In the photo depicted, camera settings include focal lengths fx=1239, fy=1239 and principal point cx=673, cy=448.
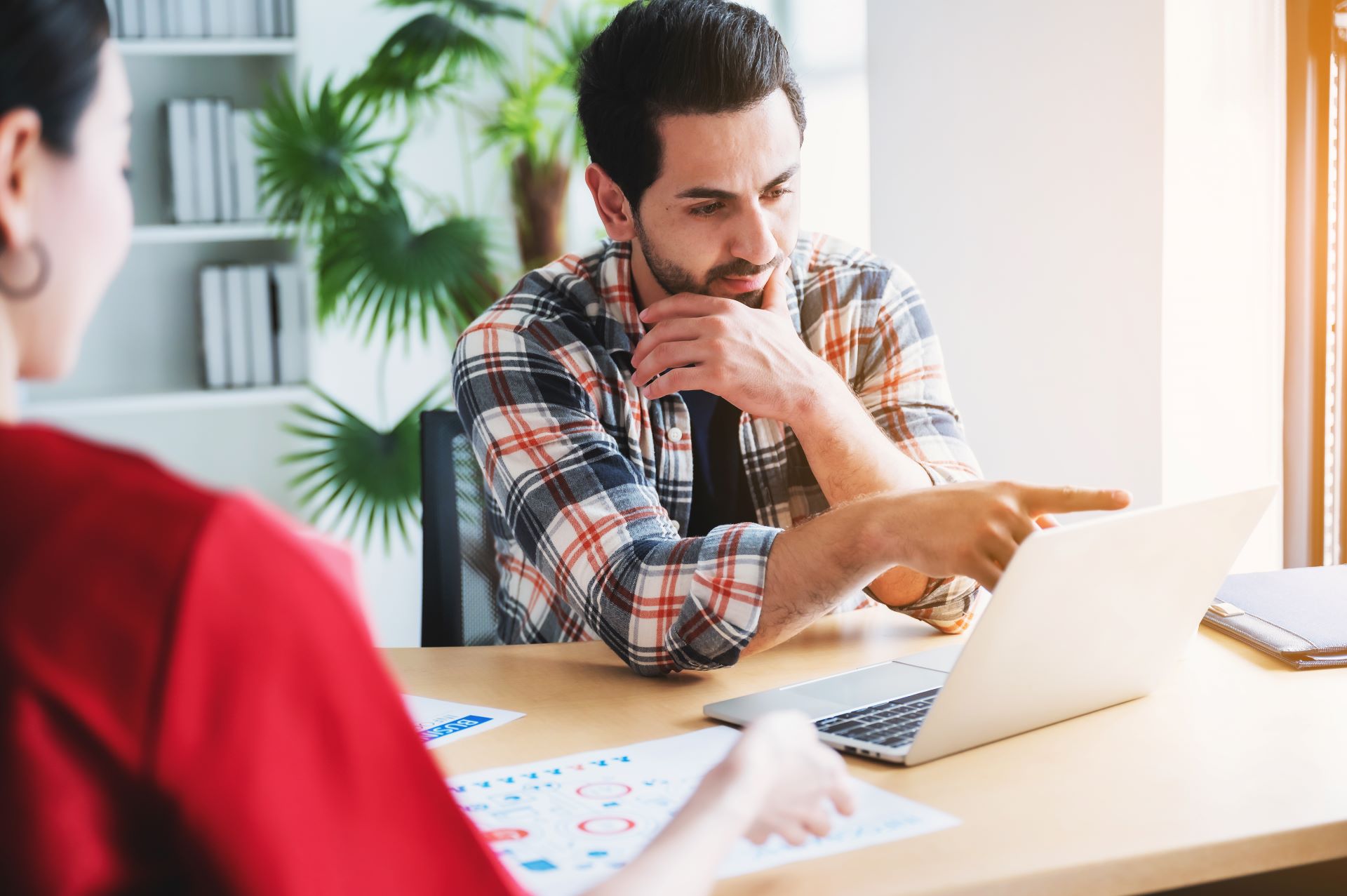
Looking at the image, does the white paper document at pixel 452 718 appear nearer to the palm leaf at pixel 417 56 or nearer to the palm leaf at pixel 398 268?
the palm leaf at pixel 398 268

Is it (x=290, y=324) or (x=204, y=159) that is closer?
(x=204, y=159)

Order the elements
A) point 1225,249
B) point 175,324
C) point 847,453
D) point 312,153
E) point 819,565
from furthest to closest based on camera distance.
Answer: point 175,324 < point 312,153 < point 1225,249 < point 847,453 < point 819,565

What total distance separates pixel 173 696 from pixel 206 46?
2.90 metres

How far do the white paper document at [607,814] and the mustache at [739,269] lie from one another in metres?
0.69

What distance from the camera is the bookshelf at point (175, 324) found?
3.00 metres

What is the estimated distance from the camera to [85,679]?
1.38 feet

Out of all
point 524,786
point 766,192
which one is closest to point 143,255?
point 766,192

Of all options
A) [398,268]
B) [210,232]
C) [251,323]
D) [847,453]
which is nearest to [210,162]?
[210,232]

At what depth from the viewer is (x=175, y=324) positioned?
128 inches

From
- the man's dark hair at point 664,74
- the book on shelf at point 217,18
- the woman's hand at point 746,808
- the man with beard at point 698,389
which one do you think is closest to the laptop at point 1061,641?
the man with beard at point 698,389

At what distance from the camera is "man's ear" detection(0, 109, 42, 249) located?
50 cm

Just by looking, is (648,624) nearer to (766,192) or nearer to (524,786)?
(524,786)

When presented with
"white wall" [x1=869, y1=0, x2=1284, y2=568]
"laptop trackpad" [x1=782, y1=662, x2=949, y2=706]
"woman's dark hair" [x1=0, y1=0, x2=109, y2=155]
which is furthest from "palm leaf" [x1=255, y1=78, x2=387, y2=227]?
"woman's dark hair" [x1=0, y1=0, x2=109, y2=155]

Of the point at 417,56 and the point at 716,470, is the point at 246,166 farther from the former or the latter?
the point at 716,470
